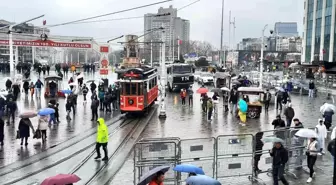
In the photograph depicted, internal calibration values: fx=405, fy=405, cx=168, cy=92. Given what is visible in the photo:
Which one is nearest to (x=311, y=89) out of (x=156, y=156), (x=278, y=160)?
(x=278, y=160)

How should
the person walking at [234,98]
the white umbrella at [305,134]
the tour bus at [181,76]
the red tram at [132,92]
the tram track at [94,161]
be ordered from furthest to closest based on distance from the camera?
the tour bus at [181,76] → the person walking at [234,98] → the red tram at [132,92] → the tram track at [94,161] → the white umbrella at [305,134]

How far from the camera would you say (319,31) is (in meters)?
69.7

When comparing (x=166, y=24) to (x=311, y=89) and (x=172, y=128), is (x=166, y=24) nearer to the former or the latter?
(x=311, y=89)

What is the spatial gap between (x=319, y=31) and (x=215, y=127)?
54173 mm

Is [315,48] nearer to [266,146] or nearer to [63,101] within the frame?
[63,101]

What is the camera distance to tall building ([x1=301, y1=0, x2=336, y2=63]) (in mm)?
64438

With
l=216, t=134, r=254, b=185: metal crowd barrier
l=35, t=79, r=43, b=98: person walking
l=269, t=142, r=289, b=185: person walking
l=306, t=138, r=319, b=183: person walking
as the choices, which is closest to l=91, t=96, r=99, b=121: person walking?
l=35, t=79, r=43, b=98: person walking

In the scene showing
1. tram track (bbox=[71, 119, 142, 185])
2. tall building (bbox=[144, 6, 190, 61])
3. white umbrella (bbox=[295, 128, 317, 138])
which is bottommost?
tram track (bbox=[71, 119, 142, 185])

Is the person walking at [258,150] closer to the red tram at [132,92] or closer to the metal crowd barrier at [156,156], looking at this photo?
the metal crowd barrier at [156,156]

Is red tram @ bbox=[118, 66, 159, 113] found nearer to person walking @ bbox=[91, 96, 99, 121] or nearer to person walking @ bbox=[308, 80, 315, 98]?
person walking @ bbox=[91, 96, 99, 121]

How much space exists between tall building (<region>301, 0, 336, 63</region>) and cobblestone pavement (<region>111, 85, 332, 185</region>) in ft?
114

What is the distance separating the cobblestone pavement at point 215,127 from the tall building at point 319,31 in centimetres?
3472

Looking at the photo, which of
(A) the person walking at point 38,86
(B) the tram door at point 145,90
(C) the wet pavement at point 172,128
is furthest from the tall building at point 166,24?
(A) the person walking at point 38,86

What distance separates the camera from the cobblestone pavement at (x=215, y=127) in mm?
12672
